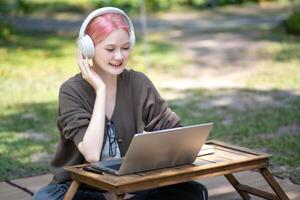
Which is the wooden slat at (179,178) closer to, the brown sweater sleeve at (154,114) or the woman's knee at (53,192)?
the brown sweater sleeve at (154,114)

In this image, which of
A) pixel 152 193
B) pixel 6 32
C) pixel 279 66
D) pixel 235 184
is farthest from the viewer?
pixel 6 32

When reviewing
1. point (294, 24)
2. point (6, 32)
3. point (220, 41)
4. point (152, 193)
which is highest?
point (152, 193)

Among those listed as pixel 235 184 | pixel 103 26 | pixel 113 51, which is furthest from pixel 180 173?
pixel 235 184

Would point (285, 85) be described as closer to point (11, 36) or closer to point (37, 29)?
point (11, 36)

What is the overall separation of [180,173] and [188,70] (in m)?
8.14

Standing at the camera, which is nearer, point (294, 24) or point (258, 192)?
point (258, 192)

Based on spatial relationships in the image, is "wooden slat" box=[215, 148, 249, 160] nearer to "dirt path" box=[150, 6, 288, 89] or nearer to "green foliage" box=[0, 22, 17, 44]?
"dirt path" box=[150, 6, 288, 89]

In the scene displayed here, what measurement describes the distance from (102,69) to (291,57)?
8595mm

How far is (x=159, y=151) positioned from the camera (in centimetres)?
365

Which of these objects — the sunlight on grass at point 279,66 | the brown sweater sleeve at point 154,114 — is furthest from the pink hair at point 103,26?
the sunlight on grass at point 279,66

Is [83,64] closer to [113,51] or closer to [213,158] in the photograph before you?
[113,51]

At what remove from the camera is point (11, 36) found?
1462cm

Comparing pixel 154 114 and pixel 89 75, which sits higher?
pixel 89 75

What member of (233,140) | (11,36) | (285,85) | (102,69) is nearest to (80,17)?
(11,36)
